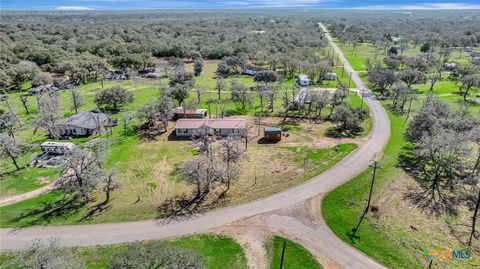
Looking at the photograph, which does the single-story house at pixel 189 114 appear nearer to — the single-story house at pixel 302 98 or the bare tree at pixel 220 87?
the bare tree at pixel 220 87

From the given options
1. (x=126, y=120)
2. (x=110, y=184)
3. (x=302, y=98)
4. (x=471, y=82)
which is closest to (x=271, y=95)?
(x=302, y=98)

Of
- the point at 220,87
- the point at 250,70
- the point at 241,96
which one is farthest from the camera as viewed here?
the point at 250,70

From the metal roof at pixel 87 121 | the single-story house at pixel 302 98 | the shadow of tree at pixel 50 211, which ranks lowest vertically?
the shadow of tree at pixel 50 211

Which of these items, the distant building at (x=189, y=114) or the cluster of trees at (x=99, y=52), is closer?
the distant building at (x=189, y=114)

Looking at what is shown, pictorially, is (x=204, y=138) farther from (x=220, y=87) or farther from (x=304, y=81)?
(x=304, y=81)

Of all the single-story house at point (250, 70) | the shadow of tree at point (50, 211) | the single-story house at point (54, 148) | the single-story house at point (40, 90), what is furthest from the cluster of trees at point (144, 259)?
the single-story house at point (250, 70)

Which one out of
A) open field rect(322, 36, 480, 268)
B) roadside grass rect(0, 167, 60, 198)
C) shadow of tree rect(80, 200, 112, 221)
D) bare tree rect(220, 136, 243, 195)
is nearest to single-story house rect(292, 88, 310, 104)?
bare tree rect(220, 136, 243, 195)

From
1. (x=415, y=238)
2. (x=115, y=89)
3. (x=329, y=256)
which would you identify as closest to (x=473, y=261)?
(x=415, y=238)
